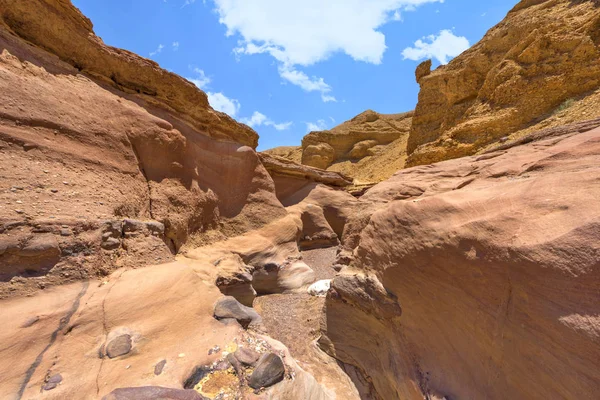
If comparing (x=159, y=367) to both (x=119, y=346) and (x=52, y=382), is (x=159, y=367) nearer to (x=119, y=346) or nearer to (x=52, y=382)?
(x=119, y=346)

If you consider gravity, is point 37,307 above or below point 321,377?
above

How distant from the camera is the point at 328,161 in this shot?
2905 centimetres

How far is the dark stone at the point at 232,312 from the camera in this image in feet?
10.7

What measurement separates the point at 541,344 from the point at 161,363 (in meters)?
3.06

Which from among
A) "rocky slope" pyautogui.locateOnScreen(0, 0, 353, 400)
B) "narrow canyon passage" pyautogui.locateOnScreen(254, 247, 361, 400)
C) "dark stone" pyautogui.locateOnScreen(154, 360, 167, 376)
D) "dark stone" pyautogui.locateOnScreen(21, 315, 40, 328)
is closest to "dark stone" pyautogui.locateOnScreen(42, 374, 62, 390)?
"rocky slope" pyautogui.locateOnScreen(0, 0, 353, 400)

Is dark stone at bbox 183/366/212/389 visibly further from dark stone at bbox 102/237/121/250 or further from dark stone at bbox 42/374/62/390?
dark stone at bbox 102/237/121/250

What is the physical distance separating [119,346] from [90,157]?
10.4 ft

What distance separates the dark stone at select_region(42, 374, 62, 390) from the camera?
6.57 ft

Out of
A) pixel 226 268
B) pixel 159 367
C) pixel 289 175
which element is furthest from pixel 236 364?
pixel 289 175

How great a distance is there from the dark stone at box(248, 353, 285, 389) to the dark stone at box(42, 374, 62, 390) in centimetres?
147

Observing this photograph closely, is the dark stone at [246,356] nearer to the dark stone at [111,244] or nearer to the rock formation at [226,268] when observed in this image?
the rock formation at [226,268]

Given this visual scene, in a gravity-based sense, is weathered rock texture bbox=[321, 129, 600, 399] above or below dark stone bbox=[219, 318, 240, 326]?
above

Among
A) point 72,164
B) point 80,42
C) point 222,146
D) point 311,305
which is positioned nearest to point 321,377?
point 311,305

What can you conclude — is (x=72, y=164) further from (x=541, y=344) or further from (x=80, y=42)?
(x=541, y=344)
